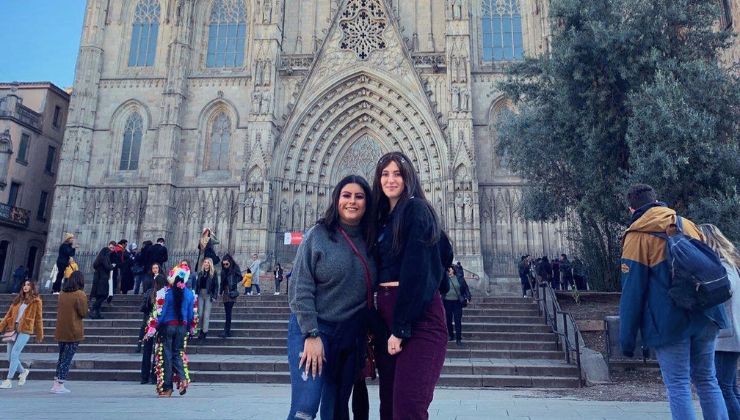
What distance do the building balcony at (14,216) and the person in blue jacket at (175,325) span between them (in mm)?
24983

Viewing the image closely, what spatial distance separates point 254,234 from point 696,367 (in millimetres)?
20440

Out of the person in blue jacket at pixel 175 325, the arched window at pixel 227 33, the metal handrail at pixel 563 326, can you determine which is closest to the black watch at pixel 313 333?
the person in blue jacket at pixel 175 325

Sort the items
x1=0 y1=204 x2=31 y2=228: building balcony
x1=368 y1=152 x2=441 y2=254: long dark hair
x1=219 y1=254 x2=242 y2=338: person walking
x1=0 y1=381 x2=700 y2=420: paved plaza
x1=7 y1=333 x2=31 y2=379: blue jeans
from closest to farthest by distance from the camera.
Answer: x1=368 y1=152 x2=441 y2=254: long dark hair < x1=0 y1=381 x2=700 y2=420: paved plaza < x1=7 y1=333 x2=31 y2=379: blue jeans < x1=219 y1=254 x2=242 y2=338: person walking < x1=0 y1=204 x2=31 y2=228: building balcony

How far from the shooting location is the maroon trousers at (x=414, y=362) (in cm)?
270

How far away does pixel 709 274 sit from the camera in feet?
11.1

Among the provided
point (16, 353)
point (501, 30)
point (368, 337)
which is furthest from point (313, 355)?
point (501, 30)

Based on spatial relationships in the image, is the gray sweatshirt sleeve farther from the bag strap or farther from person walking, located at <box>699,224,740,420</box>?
person walking, located at <box>699,224,740,420</box>

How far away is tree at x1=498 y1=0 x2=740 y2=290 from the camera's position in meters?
10.5

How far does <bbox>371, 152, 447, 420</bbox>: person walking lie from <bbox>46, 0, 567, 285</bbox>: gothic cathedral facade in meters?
19.1

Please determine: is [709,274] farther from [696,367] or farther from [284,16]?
[284,16]

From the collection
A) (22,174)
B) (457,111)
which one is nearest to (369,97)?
(457,111)

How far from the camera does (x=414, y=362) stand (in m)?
2.74

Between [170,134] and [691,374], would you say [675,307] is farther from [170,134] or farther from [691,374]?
[170,134]

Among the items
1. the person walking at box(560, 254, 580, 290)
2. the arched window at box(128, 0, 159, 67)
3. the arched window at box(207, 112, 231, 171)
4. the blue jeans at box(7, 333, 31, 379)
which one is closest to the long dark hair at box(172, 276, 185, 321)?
the blue jeans at box(7, 333, 31, 379)
